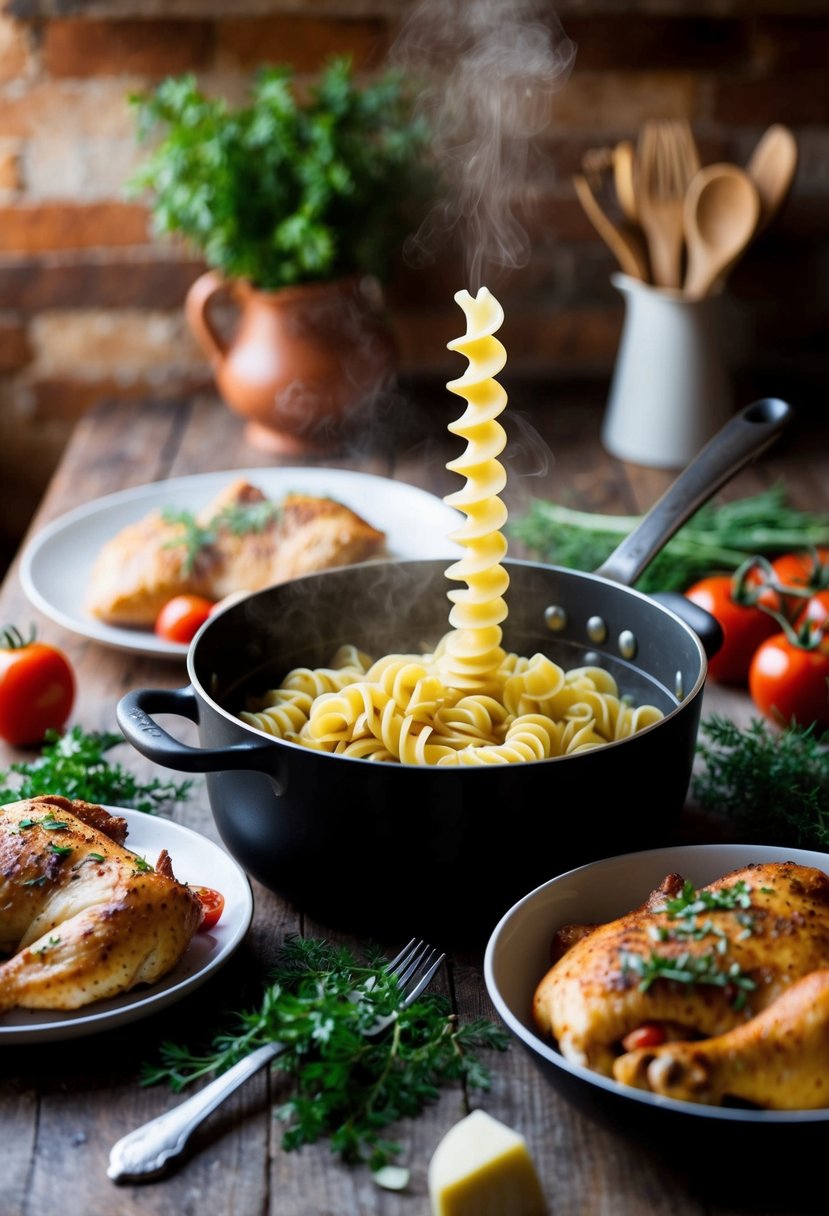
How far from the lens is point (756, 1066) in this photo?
3.91 ft

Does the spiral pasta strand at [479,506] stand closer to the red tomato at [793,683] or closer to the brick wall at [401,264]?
the red tomato at [793,683]

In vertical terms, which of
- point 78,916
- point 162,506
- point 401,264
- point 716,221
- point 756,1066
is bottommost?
point 162,506

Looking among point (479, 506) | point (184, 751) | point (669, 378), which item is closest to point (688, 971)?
point (184, 751)

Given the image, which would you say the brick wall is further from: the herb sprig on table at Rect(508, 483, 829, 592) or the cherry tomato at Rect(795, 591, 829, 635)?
the cherry tomato at Rect(795, 591, 829, 635)

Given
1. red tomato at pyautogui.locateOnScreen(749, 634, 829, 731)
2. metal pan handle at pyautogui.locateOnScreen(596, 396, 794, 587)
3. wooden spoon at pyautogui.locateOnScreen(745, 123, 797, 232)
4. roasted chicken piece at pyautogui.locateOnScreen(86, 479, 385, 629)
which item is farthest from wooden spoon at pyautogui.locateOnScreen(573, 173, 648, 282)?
red tomato at pyautogui.locateOnScreen(749, 634, 829, 731)

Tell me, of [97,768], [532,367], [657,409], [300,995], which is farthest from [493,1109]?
[532,367]

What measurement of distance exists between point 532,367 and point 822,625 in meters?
1.91

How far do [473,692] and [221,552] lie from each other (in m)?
0.95

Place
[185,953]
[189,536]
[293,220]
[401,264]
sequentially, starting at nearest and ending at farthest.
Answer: [185,953]
[189,536]
[293,220]
[401,264]

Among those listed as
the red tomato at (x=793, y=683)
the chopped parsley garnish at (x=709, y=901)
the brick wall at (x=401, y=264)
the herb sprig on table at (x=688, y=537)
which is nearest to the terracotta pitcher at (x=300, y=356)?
the brick wall at (x=401, y=264)

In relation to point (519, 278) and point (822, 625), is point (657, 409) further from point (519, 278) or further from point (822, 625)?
point (822, 625)

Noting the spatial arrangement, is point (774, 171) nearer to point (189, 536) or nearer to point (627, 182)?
point (627, 182)

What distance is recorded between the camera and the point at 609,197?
3.77 meters

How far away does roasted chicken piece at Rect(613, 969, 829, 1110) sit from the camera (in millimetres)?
1185
